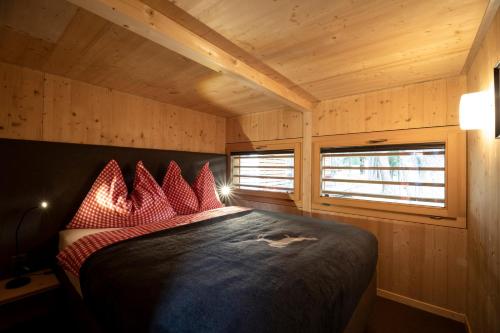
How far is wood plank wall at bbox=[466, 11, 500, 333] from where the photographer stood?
3.99 feet

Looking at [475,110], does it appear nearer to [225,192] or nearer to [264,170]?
[264,170]

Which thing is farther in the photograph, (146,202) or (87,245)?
(146,202)

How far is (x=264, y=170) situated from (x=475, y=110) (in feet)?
7.98

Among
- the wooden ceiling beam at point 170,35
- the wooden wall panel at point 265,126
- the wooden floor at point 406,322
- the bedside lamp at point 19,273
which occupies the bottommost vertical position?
the wooden floor at point 406,322

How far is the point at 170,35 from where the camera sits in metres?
1.33

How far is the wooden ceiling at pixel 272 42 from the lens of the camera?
1.25 m

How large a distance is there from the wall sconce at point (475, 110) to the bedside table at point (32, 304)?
320 centimetres

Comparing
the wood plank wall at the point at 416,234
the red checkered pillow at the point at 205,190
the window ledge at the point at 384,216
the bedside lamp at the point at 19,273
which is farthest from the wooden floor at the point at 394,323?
the red checkered pillow at the point at 205,190

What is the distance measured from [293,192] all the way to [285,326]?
2340 millimetres

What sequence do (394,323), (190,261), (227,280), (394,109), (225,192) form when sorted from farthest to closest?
(225,192) < (394,109) < (394,323) < (190,261) < (227,280)

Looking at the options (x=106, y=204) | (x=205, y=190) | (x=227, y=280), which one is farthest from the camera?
(x=205, y=190)

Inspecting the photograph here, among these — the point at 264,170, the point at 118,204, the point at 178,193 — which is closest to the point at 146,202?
the point at 118,204

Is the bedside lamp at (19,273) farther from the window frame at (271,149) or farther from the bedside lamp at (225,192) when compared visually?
the window frame at (271,149)

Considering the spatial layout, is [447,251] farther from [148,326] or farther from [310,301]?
[148,326]
